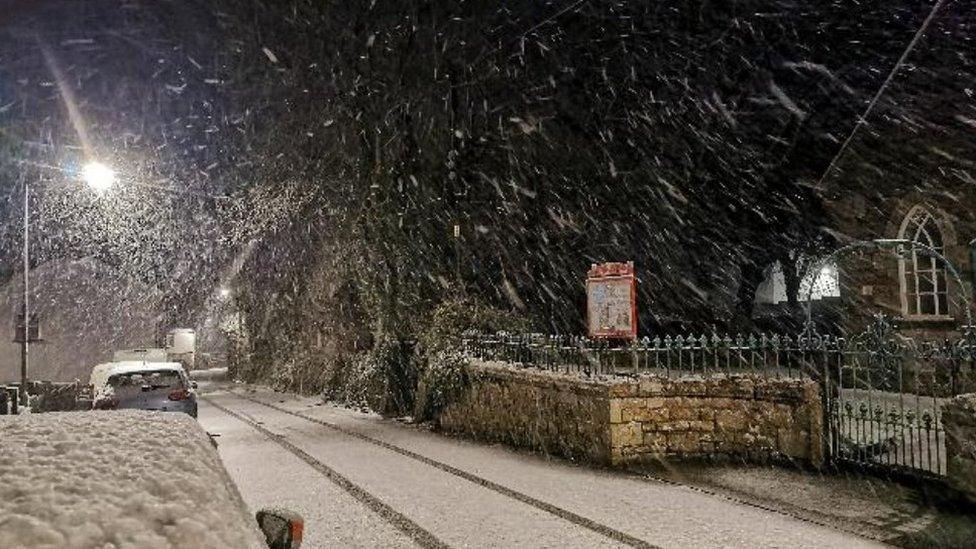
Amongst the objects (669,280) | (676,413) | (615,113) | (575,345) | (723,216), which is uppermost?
(615,113)

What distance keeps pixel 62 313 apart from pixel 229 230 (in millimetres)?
10319

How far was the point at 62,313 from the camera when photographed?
3638 cm

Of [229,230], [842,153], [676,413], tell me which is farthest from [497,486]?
[229,230]

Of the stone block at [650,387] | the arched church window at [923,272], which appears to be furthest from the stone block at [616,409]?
the arched church window at [923,272]

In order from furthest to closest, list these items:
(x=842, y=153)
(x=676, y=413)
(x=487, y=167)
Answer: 1. (x=487, y=167)
2. (x=842, y=153)
3. (x=676, y=413)

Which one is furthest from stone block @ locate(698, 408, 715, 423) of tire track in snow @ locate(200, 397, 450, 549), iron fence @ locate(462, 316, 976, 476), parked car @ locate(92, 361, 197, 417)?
parked car @ locate(92, 361, 197, 417)

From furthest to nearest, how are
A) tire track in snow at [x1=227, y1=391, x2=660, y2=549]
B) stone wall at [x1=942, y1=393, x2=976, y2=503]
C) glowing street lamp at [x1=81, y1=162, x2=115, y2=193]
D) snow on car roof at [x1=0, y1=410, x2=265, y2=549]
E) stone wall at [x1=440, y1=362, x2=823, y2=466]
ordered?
glowing street lamp at [x1=81, y1=162, x2=115, y2=193], stone wall at [x1=440, y1=362, x2=823, y2=466], stone wall at [x1=942, y1=393, x2=976, y2=503], tire track in snow at [x1=227, y1=391, x2=660, y2=549], snow on car roof at [x1=0, y1=410, x2=265, y2=549]

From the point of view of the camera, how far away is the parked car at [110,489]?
1.35 meters

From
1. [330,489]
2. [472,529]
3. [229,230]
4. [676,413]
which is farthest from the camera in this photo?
[229,230]

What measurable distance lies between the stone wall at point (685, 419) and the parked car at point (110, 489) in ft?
29.1

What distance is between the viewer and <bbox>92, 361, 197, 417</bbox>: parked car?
1347 centimetres

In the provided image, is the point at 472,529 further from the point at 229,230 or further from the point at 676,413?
the point at 229,230

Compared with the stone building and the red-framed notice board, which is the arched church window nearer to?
the stone building

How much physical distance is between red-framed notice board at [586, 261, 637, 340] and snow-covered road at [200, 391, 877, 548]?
2303mm
